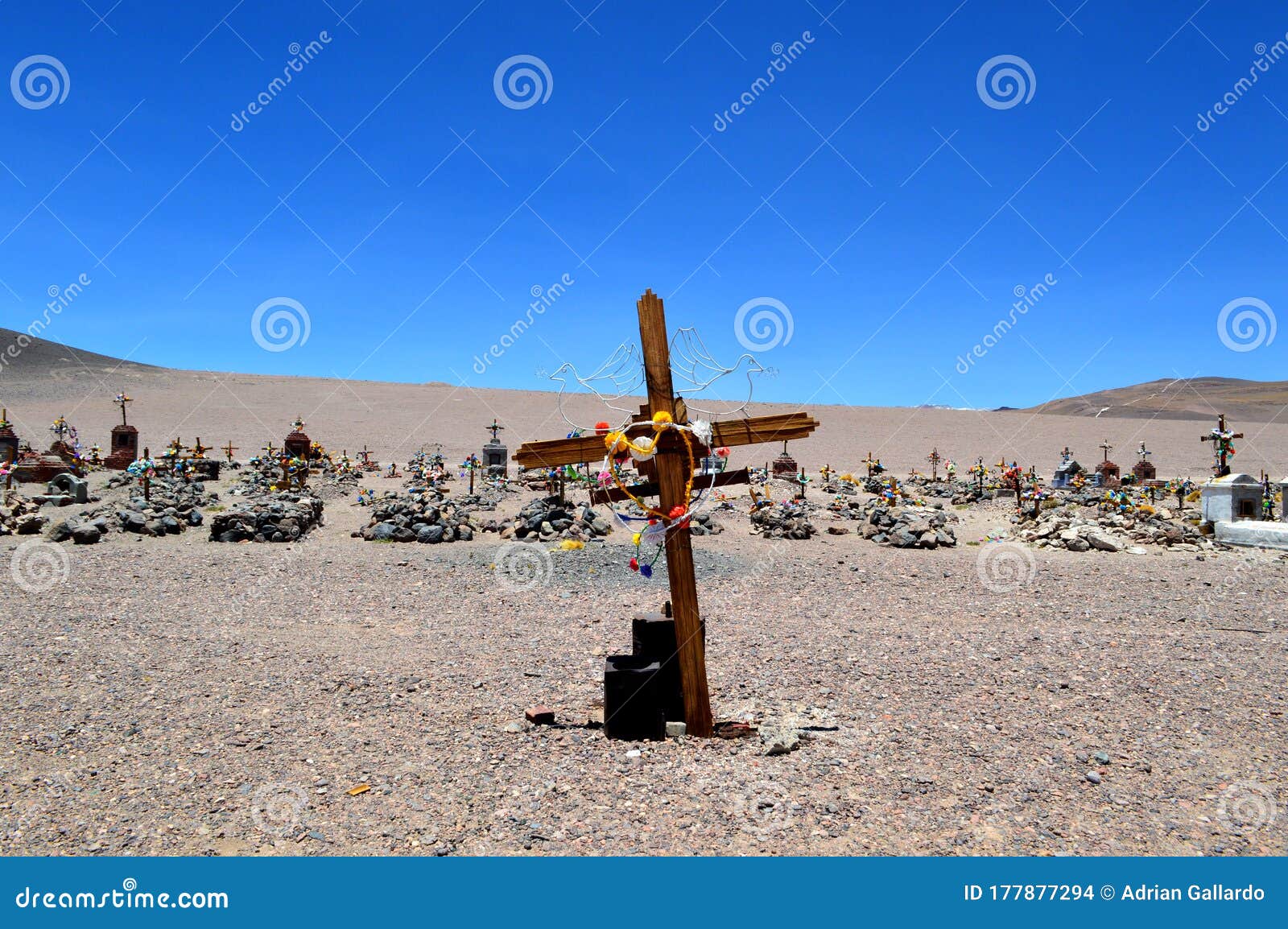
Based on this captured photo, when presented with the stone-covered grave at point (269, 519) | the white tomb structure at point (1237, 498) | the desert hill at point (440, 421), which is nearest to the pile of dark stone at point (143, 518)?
the stone-covered grave at point (269, 519)

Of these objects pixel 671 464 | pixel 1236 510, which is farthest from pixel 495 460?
pixel 671 464

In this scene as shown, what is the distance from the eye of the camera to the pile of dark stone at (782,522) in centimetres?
1748

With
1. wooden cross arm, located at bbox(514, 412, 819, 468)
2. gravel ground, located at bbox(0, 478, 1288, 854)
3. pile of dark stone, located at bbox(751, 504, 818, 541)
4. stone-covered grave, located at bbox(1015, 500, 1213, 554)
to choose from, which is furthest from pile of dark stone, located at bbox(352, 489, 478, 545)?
stone-covered grave, located at bbox(1015, 500, 1213, 554)

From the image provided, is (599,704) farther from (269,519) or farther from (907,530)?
(269,519)

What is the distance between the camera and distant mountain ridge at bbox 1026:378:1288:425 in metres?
109

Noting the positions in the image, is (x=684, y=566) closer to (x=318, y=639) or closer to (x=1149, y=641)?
(x=318, y=639)

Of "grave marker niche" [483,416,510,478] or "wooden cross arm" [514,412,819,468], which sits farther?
"grave marker niche" [483,416,510,478]

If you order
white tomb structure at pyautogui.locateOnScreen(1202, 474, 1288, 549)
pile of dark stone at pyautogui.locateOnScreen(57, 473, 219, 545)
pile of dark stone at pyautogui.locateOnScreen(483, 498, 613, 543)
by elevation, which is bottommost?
white tomb structure at pyautogui.locateOnScreen(1202, 474, 1288, 549)

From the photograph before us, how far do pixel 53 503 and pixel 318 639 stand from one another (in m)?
15.9

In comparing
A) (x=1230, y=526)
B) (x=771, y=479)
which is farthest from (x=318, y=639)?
(x=771, y=479)

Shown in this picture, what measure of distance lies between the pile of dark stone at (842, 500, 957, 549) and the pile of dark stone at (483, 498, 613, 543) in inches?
227

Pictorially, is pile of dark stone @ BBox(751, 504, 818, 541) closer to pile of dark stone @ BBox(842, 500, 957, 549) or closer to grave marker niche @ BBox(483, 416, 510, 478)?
pile of dark stone @ BBox(842, 500, 957, 549)

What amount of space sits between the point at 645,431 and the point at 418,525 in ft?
40.2

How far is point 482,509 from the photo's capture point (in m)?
21.4
